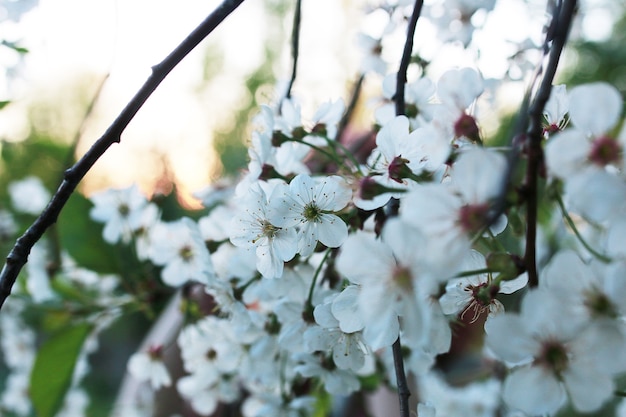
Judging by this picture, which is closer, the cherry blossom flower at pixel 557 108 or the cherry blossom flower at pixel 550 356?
the cherry blossom flower at pixel 550 356

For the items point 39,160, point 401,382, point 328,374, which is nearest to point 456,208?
point 401,382

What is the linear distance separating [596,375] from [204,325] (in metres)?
0.42

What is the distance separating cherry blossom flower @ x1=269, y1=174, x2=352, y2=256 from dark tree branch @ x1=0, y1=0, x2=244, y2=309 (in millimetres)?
93

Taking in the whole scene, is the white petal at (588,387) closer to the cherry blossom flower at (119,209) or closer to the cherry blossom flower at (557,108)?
the cherry blossom flower at (557,108)

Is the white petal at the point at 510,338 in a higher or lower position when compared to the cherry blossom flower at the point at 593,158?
lower

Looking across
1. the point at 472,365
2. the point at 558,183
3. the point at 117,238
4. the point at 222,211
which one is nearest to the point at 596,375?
the point at 558,183

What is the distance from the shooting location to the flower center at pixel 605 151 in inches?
10.1

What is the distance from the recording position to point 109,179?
10.6ft

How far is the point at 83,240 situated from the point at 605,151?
28.3 inches

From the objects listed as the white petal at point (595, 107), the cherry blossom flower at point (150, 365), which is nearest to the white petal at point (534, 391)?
the white petal at point (595, 107)

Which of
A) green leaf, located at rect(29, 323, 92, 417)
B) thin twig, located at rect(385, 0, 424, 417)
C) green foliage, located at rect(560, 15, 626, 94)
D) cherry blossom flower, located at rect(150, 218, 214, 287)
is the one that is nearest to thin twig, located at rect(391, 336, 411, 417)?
thin twig, located at rect(385, 0, 424, 417)

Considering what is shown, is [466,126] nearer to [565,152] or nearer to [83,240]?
[565,152]

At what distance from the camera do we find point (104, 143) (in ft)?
1.06

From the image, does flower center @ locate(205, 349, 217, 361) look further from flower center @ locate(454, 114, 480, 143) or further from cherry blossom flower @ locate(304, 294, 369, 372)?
flower center @ locate(454, 114, 480, 143)
